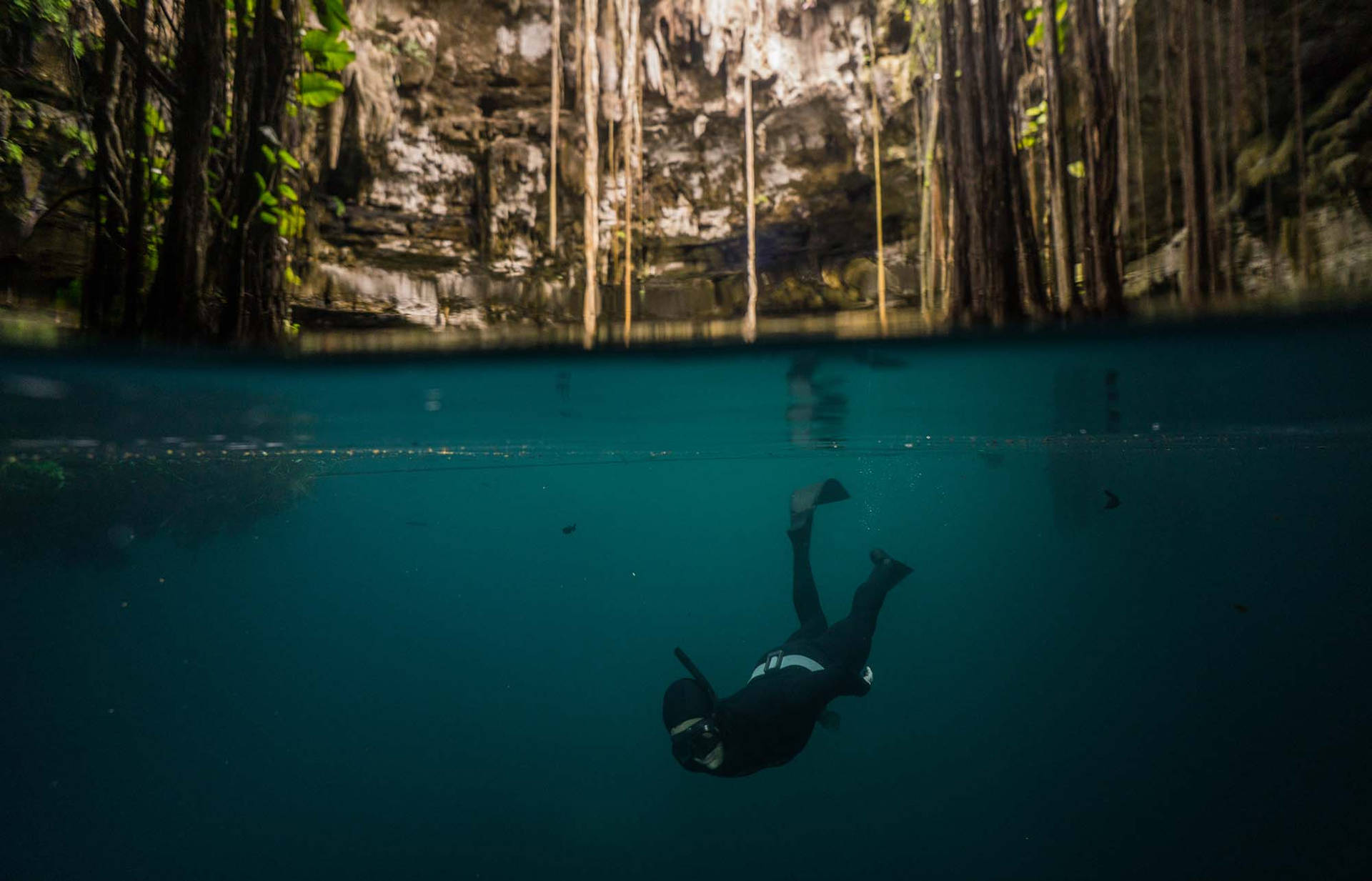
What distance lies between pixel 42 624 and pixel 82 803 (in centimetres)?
459

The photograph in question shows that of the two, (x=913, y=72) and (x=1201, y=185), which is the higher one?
(x=913, y=72)

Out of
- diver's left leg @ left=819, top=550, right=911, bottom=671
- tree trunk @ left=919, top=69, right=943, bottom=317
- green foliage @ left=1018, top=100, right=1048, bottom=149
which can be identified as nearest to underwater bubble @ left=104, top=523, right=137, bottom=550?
diver's left leg @ left=819, top=550, right=911, bottom=671

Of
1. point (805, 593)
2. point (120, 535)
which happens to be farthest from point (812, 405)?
point (120, 535)

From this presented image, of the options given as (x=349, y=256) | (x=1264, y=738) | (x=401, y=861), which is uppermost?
(x=349, y=256)

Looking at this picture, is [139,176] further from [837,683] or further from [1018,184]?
[837,683]

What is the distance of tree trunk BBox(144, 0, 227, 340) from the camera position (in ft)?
11.2

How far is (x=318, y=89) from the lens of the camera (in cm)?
439

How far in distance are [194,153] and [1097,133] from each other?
524cm

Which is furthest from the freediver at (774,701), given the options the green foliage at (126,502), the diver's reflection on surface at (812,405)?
the green foliage at (126,502)

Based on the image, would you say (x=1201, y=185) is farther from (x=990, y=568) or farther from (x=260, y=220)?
(x=990, y=568)

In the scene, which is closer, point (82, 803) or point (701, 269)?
point (701, 269)

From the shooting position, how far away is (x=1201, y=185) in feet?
12.0

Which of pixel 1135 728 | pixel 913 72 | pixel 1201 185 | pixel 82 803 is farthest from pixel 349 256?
pixel 1135 728

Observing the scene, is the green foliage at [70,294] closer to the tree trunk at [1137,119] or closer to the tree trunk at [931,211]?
the tree trunk at [931,211]
